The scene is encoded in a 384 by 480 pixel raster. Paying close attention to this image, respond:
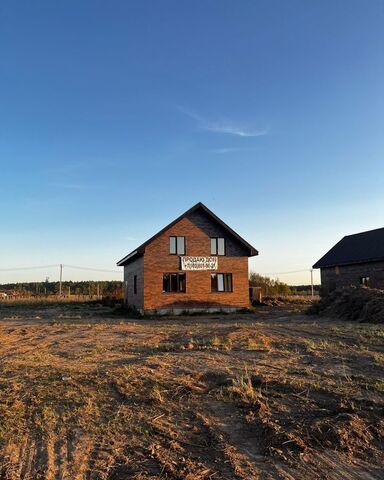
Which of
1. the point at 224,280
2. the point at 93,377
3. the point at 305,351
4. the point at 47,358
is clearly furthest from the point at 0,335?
the point at 224,280

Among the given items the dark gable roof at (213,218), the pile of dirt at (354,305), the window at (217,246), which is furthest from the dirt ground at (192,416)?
the window at (217,246)

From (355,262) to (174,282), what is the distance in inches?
661

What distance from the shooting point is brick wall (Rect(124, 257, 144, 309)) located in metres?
27.7

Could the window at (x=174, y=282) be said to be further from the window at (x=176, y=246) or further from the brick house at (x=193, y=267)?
the window at (x=176, y=246)

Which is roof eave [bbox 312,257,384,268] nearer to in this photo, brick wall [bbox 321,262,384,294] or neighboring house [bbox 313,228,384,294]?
neighboring house [bbox 313,228,384,294]

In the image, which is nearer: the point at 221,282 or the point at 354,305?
the point at 354,305

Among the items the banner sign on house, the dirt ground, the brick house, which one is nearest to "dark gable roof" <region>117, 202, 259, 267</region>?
Answer: the brick house

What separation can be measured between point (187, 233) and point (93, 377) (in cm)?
2073

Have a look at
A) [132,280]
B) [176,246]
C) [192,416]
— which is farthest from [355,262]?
[192,416]

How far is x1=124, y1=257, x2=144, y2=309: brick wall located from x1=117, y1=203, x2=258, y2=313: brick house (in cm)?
6

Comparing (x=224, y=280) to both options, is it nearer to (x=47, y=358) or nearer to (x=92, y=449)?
(x=47, y=358)

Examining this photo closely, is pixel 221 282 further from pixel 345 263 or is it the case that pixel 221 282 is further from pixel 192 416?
pixel 192 416

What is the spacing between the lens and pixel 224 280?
29.1 metres

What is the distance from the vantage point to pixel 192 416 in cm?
586
